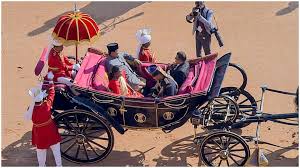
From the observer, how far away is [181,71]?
846cm

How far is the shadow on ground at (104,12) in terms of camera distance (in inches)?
508

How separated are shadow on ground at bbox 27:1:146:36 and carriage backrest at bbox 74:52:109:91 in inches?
153

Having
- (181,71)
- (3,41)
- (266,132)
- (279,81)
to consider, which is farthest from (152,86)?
(3,41)

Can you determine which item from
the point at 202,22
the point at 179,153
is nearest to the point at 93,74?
the point at 179,153

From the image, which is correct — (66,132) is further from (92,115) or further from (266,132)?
(266,132)

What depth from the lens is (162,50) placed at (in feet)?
39.1

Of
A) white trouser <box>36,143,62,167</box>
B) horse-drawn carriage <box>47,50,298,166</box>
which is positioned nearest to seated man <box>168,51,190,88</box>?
horse-drawn carriage <box>47,50,298,166</box>

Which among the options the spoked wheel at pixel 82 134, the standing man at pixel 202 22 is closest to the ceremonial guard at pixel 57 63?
the spoked wheel at pixel 82 134

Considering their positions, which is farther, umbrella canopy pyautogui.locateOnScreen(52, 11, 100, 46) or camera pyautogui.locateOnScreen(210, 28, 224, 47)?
camera pyautogui.locateOnScreen(210, 28, 224, 47)

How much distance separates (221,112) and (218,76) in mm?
583

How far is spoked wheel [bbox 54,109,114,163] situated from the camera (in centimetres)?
806

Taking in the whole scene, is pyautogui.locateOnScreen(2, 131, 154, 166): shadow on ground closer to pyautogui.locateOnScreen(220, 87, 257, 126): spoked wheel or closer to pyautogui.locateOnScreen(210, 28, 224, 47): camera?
pyautogui.locateOnScreen(220, 87, 257, 126): spoked wheel

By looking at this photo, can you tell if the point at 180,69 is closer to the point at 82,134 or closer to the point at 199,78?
the point at 199,78

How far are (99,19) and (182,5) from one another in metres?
1.92
